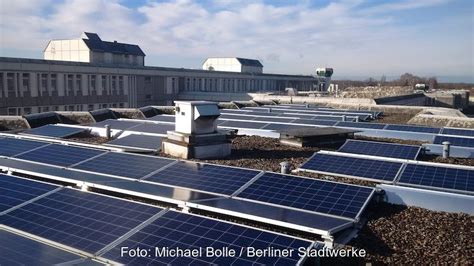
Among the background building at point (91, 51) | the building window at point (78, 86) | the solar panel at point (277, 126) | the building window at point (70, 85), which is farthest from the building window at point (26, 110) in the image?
the solar panel at point (277, 126)

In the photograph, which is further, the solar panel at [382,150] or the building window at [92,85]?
the building window at [92,85]

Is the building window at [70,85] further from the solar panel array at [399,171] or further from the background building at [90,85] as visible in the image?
the solar panel array at [399,171]

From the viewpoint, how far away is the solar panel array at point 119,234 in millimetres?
7211

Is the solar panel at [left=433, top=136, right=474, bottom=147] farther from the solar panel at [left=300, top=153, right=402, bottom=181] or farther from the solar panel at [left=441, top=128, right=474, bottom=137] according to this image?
the solar panel at [left=300, top=153, right=402, bottom=181]

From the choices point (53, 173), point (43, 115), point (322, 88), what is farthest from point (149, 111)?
point (322, 88)

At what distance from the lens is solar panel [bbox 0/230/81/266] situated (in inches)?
272

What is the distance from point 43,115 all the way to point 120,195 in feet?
71.4

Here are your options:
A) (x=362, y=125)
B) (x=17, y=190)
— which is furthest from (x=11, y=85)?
(x=17, y=190)

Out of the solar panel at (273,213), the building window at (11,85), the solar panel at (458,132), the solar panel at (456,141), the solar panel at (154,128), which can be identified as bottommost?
the solar panel at (273,213)

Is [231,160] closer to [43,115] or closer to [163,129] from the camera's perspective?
[163,129]

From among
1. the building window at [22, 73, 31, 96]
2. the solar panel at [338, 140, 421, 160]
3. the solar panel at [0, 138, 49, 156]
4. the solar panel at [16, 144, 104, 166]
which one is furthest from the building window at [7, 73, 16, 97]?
the solar panel at [338, 140, 421, 160]

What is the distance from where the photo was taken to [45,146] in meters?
17.0

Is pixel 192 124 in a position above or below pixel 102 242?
above

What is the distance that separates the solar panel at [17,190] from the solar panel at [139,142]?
26.2 feet
